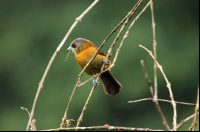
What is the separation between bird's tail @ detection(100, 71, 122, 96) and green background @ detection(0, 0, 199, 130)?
14225 mm

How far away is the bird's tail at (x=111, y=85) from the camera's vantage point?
181 inches

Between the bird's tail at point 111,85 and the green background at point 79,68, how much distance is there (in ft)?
46.7

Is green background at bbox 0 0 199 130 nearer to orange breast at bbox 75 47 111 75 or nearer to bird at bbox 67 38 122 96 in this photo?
bird at bbox 67 38 122 96

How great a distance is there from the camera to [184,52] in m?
25.9

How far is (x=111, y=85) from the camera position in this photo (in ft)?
15.4

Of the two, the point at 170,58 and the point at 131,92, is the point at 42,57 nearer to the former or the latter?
the point at 131,92

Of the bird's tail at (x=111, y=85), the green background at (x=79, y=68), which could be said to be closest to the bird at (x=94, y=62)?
the bird's tail at (x=111, y=85)

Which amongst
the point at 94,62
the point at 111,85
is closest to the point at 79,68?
the point at 111,85

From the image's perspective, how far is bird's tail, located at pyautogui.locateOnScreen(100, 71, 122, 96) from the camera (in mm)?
4605

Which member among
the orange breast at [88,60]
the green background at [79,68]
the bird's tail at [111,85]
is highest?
the green background at [79,68]

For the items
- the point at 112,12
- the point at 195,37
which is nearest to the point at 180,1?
the point at 195,37

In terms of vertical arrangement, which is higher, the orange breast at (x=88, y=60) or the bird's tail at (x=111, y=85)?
the orange breast at (x=88, y=60)

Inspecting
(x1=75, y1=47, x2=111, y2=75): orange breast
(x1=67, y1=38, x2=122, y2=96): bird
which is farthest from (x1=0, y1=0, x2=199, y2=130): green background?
(x1=75, y1=47, x2=111, y2=75): orange breast

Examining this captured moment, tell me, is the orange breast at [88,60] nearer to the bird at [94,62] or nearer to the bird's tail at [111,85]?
the bird at [94,62]
